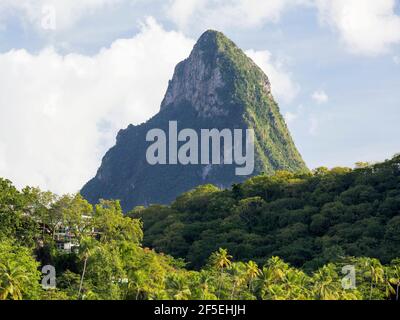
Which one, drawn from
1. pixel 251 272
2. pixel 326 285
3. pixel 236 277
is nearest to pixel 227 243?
pixel 251 272

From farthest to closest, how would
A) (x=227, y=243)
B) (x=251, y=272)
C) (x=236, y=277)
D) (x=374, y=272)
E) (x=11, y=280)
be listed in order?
1. (x=227, y=243)
2. (x=374, y=272)
3. (x=251, y=272)
4. (x=236, y=277)
5. (x=11, y=280)

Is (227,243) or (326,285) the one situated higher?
(227,243)

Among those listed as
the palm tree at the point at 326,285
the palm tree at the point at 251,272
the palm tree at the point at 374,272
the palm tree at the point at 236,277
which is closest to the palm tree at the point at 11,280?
the palm tree at the point at 236,277

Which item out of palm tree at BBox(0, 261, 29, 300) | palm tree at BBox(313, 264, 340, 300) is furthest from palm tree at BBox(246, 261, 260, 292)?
palm tree at BBox(0, 261, 29, 300)

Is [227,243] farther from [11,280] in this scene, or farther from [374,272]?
[11,280]

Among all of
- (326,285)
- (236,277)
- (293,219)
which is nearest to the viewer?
(326,285)

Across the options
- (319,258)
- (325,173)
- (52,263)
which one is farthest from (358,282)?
(325,173)
